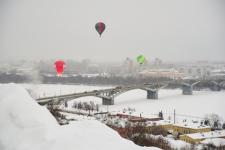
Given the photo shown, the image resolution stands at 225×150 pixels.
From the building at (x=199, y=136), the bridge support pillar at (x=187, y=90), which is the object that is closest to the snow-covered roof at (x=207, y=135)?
the building at (x=199, y=136)

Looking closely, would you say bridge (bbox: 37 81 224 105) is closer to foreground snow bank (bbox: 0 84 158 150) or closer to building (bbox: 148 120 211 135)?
building (bbox: 148 120 211 135)

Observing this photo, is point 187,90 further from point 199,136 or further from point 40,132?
point 40,132

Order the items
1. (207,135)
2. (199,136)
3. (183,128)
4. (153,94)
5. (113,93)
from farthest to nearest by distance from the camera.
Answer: (153,94), (113,93), (183,128), (207,135), (199,136)

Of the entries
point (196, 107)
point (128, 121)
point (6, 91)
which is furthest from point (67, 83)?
point (6, 91)

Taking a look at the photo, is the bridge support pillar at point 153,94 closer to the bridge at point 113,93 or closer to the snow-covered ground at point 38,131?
the bridge at point 113,93

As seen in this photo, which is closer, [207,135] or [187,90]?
[207,135]

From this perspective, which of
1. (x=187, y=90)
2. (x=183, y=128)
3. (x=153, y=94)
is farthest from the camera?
(x=187, y=90)

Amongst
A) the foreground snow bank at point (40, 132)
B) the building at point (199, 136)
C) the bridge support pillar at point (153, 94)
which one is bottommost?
the building at point (199, 136)

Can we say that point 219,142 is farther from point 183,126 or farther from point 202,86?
point 202,86

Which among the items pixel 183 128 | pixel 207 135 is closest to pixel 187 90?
pixel 183 128
